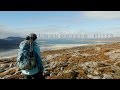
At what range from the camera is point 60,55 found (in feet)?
28.8

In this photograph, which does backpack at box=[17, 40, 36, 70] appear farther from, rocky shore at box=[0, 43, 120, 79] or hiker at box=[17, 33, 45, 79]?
rocky shore at box=[0, 43, 120, 79]

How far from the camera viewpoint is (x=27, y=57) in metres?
6.95

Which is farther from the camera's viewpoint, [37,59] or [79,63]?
[79,63]

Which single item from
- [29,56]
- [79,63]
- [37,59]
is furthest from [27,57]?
[79,63]

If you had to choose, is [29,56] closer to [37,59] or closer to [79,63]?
[37,59]

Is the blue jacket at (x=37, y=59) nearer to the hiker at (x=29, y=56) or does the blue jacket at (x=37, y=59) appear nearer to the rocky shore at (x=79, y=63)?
the hiker at (x=29, y=56)

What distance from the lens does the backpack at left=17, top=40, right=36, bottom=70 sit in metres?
6.92

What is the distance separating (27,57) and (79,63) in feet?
6.84

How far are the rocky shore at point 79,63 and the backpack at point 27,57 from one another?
3.13 feet

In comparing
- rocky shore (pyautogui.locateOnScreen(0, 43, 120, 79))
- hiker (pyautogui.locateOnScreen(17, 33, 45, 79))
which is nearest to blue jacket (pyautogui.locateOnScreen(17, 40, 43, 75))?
hiker (pyautogui.locateOnScreen(17, 33, 45, 79))

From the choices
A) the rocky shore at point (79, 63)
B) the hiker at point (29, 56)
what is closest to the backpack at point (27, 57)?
the hiker at point (29, 56)

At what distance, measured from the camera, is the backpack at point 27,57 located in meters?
6.92
